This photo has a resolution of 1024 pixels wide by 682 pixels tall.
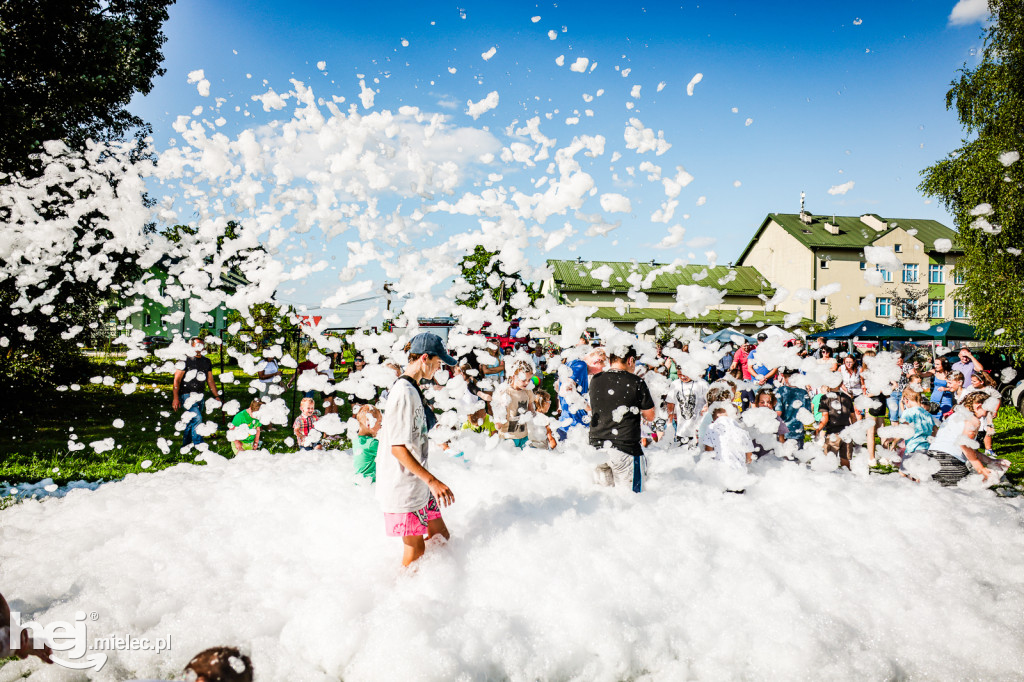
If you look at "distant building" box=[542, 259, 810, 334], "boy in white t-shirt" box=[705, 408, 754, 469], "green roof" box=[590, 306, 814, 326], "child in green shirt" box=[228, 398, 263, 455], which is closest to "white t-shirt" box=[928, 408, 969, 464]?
"boy in white t-shirt" box=[705, 408, 754, 469]

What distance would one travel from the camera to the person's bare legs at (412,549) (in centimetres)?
417

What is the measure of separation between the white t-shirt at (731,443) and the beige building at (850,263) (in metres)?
37.0

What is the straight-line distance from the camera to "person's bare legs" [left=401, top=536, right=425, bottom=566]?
4168mm

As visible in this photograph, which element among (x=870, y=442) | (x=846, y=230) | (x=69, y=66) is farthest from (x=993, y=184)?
(x=846, y=230)

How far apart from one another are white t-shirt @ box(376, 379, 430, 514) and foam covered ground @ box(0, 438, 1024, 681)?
0.68 metres

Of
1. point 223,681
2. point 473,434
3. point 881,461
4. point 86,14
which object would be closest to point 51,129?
point 86,14

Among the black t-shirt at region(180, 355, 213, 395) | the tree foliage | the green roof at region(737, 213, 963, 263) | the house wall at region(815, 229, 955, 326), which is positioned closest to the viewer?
the black t-shirt at region(180, 355, 213, 395)

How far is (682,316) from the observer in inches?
1689

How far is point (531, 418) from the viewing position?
Result: 859 centimetres

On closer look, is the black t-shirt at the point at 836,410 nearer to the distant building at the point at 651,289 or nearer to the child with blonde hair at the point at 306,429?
the child with blonde hair at the point at 306,429

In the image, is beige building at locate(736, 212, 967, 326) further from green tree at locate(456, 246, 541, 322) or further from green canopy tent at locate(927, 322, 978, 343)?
green canopy tent at locate(927, 322, 978, 343)

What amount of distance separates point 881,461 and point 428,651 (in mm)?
8374

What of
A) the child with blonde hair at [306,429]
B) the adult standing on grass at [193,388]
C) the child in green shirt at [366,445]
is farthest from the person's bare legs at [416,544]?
the adult standing on grass at [193,388]

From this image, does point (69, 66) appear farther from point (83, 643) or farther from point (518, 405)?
point (83, 643)
